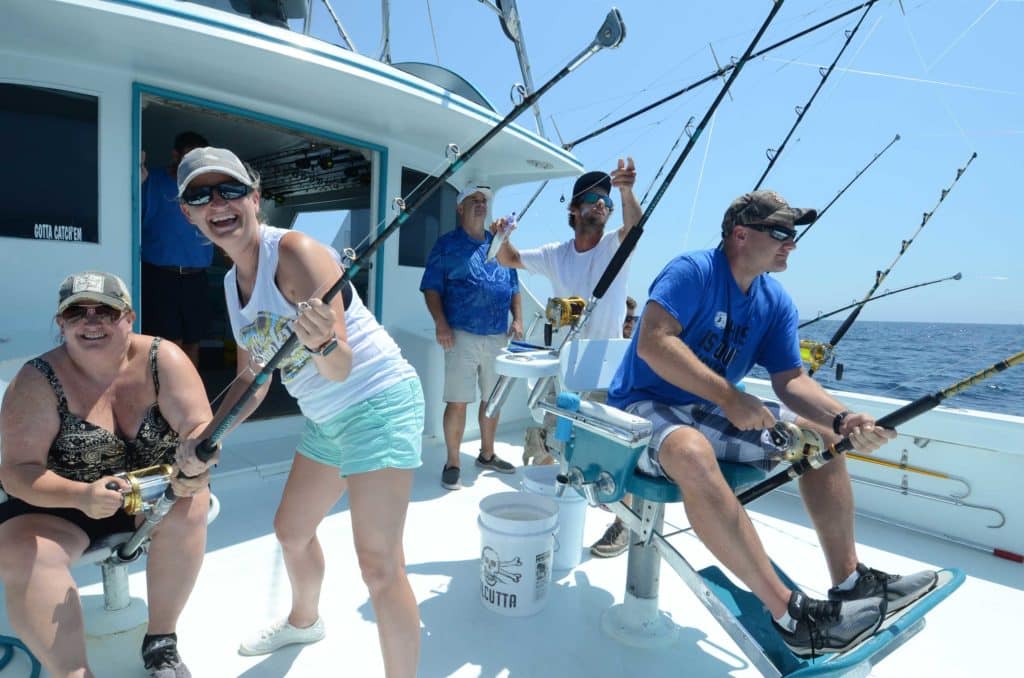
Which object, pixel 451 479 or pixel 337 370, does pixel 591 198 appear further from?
pixel 337 370

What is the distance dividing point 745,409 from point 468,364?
6.35 ft

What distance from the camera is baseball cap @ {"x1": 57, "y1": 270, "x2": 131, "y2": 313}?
148cm

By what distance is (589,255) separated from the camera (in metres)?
2.84

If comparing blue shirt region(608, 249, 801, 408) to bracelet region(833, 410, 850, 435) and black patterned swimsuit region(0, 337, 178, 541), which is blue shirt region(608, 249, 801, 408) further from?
black patterned swimsuit region(0, 337, 178, 541)

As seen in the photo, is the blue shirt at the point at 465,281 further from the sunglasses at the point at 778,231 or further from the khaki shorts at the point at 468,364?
the sunglasses at the point at 778,231

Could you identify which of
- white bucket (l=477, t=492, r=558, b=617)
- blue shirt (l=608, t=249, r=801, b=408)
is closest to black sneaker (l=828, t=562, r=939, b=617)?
blue shirt (l=608, t=249, r=801, b=408)

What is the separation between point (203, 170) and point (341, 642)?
150 centimetres

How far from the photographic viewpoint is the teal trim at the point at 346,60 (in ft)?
7.30

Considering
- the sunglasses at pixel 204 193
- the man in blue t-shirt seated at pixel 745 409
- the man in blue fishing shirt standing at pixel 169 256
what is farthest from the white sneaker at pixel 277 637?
the man in blue fishing shirt standing at pixel 169 256

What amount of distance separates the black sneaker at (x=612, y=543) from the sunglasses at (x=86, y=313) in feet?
6.72

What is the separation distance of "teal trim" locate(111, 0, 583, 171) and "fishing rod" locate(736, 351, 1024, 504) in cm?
207

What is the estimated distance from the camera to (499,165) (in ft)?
14.5

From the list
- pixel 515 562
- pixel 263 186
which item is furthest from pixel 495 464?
pixel 263 186

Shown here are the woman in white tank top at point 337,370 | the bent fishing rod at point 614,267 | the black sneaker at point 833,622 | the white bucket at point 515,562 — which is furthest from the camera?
the bent fishing rod at point 614,267
